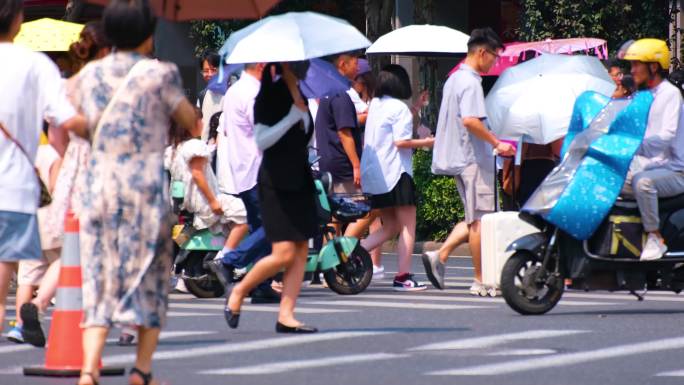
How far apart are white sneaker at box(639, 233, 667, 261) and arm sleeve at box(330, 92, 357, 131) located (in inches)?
143

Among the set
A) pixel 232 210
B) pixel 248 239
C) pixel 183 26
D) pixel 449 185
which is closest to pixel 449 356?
pixel 248 239

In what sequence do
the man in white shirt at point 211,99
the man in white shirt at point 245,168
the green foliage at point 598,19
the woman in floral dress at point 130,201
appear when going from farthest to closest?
the green foliage at point 598,19 < the man in white shirt at point 211,99 < the man in white shirt at point 245,168 < the woman in floral dress at point 130,201

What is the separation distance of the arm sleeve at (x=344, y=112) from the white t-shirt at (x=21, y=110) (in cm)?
698

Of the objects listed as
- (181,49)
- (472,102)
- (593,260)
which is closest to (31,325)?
(593,260)

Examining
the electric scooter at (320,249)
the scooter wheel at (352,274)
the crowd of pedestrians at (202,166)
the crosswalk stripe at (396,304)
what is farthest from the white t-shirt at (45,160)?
the scooter wheel at (352,274)

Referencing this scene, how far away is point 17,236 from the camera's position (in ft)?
28.4

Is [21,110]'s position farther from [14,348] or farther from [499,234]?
[499,234]

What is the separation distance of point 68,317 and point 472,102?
5.93 metres

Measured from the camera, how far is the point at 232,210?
48.8ft

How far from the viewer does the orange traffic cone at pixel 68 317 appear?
9.18 meters

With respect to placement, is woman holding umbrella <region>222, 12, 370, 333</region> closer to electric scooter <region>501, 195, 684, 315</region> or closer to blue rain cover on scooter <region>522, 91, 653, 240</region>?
electric scooter <region>501, 195, 684, 315</region>

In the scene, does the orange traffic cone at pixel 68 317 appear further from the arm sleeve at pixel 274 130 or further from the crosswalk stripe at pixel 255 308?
the crosswalk stripe at pixel 255 308

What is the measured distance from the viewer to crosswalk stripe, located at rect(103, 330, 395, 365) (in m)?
10.4

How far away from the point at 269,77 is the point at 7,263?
3.04 meters
